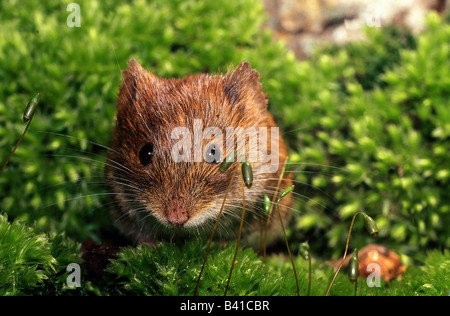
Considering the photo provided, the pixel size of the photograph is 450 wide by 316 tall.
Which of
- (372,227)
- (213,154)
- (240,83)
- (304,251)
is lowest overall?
(304,251)

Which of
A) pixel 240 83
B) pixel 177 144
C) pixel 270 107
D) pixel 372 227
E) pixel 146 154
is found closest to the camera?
pixel 372 227

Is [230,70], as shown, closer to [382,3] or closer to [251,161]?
[251,161]

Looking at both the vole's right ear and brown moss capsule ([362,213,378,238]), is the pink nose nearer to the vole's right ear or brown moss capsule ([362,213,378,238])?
the vole's right ear

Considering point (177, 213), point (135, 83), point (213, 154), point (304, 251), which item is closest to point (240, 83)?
point (213, 154)

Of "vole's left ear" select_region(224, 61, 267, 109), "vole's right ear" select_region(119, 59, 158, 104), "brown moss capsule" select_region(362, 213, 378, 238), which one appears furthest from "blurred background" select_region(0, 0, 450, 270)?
"brown moss capsule" select_region(362, 213, 378, 238)

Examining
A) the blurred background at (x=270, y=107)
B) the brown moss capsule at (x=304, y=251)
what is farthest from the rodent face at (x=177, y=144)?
the blurred background at (x=270, y=107)

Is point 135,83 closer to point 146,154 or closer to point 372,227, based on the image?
point 146,154

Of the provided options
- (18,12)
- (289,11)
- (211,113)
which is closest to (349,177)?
(211,113)
